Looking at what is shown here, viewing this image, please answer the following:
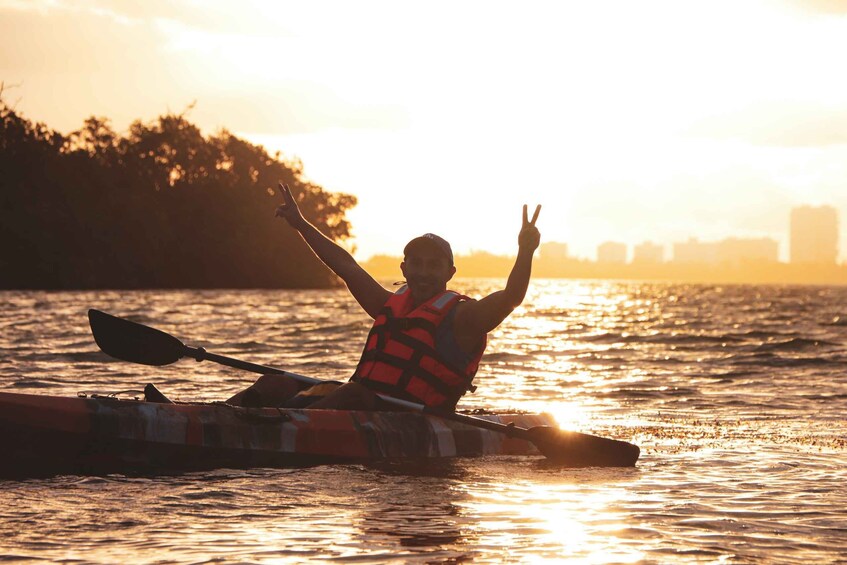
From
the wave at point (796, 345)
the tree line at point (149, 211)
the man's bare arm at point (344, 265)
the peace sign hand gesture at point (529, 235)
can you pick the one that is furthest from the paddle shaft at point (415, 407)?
the tree line at point (149, 211)

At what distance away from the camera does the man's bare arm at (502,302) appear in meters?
6.51

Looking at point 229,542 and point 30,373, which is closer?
point 229,542

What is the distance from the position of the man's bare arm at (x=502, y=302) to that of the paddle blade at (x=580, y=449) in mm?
973

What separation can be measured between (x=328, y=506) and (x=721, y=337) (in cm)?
1907

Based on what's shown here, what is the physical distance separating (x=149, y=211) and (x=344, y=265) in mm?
57939

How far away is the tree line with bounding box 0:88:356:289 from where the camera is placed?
55.2 metres

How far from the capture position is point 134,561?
4496 millimetres

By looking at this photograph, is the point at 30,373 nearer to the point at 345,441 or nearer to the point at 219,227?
the point at 345,441

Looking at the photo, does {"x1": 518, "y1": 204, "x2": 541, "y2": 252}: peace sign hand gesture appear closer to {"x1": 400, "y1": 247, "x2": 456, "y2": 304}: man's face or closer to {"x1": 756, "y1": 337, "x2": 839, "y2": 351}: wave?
{"x1": 400, "y1": 247, "x2": 456, "y2": 304}: man's face

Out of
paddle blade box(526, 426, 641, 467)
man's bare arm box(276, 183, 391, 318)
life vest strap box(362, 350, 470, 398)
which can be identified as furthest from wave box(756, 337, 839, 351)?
Result: life vest strap box(362, 350, 470, 398)

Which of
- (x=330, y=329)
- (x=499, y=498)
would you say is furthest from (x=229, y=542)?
(x=330, y=329)

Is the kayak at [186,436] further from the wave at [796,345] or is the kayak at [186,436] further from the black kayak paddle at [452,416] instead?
the wave at [796,345]

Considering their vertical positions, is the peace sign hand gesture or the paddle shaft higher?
the peace sign hand gesture

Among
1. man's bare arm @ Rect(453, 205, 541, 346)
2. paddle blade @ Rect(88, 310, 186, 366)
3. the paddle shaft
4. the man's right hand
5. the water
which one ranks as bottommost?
the water
